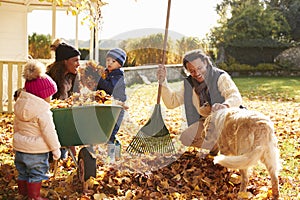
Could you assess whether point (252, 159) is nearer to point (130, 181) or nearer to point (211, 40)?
point (130, 181)

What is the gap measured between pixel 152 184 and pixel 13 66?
630 cm

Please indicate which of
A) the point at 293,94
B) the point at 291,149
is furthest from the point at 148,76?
the point at 291,149

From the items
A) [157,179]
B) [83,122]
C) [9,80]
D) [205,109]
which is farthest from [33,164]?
[9,80]

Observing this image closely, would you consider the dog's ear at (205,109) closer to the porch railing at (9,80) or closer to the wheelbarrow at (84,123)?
the wheelbarrow at (84,123)

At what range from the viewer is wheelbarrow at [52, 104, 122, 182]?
12.4 ft

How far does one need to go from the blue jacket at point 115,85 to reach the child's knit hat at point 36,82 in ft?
4.66

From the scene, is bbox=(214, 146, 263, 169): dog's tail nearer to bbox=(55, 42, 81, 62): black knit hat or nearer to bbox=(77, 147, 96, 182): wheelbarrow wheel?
bbox=(77, 147, 96, 182): wheelbarrow wheel

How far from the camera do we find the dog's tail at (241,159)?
3.47 metres

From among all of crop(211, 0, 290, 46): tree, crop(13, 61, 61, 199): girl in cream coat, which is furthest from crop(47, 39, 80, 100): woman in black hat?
crop(211, 0, 290, 46): tree

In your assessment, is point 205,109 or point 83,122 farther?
point 205,109

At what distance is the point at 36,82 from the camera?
3527mm

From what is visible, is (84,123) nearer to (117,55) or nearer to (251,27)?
(117,55)

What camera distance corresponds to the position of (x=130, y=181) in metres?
4.33

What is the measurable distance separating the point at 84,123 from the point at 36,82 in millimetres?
585
